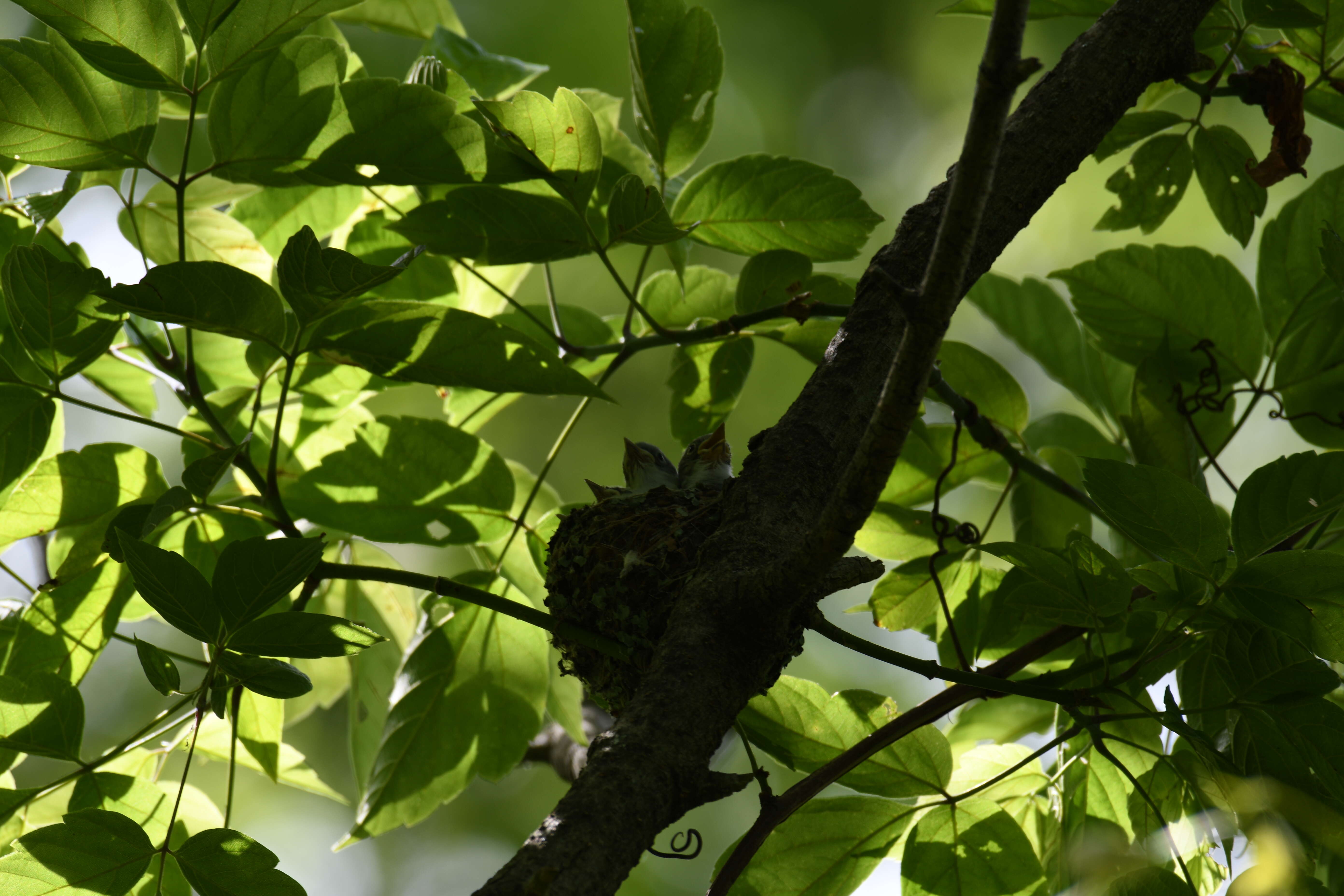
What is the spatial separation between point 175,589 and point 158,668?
0.29 ft

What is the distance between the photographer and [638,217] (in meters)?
1.08

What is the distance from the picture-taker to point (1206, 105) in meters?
1.26

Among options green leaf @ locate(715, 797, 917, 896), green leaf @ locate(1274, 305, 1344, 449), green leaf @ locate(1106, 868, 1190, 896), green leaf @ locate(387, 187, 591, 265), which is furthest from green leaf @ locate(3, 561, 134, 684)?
green leaf @ locate(1274, 305, 1344, 449)

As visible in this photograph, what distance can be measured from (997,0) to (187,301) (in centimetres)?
76

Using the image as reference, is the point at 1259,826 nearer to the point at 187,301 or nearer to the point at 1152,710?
the point at 1152,710

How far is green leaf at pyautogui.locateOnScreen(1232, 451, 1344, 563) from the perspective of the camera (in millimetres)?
789

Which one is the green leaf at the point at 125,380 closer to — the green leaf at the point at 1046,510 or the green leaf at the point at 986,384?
the green leaf at the point at 986,384

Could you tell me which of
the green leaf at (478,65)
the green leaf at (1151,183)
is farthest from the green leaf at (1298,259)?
the green leaf at (478,65)

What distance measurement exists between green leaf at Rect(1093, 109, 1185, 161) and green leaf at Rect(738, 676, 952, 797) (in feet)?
2.71

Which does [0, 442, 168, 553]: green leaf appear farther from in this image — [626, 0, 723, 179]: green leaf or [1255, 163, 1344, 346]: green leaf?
[1255, 163, 1344, 346]: green leaf

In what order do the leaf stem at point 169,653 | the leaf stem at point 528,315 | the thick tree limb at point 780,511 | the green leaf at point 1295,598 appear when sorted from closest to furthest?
the thick tree limb at point 780,511 < the green leaf at point 1295,598 < the leaf stem at point 169,653 < the leaf stem at point 528,315

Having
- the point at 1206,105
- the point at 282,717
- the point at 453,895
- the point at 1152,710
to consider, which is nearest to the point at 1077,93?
the point at 1206,105

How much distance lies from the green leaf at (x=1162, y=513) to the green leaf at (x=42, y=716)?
1040 millimetres

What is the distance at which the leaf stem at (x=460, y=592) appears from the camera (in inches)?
38.2
